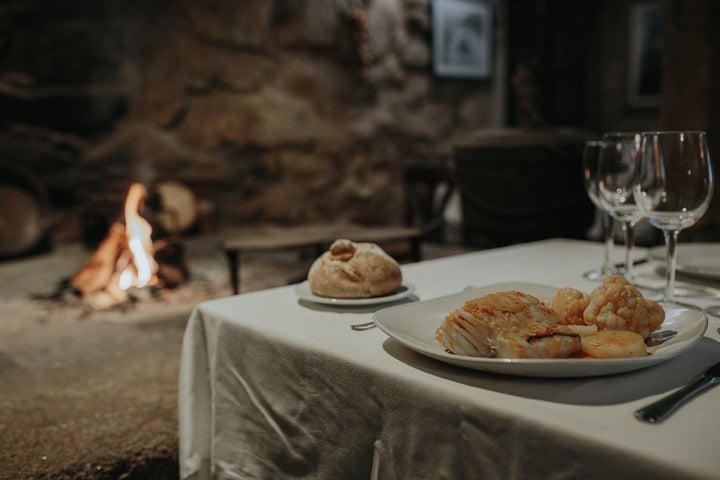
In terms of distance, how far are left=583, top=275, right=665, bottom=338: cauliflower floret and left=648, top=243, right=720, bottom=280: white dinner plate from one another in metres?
0.38

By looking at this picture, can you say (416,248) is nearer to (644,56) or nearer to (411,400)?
(411,400)

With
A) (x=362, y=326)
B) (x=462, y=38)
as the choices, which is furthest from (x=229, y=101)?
(x=362, y=326)

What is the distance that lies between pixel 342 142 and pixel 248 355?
141 inches

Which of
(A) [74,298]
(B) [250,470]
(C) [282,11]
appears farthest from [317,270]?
(C) [282,11]

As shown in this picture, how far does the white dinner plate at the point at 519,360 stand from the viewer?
2.08ft

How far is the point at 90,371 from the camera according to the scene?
1922 millimetres

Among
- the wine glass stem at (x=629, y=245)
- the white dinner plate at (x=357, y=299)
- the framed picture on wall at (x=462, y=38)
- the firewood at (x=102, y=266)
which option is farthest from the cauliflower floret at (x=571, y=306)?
the framed picture on wall at (x=462, y=38)

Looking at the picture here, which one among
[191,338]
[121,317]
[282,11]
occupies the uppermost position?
[282,11]

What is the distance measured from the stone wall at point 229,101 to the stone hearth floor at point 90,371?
71 cm

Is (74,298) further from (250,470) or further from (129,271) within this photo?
(250,470)

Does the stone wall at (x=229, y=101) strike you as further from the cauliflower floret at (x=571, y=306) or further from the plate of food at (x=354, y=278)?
the cauliflower floret at (x=571, y=306)

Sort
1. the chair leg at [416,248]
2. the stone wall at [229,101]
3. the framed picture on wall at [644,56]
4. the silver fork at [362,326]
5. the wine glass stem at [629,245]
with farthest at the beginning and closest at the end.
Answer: the framed picture on wall at [644,56]
the stone wall at [229,101]
the chair leg at [416,248]
the wine glass stem at [629,245]
the silver fork at [362,326]

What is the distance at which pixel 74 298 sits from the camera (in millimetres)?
2770

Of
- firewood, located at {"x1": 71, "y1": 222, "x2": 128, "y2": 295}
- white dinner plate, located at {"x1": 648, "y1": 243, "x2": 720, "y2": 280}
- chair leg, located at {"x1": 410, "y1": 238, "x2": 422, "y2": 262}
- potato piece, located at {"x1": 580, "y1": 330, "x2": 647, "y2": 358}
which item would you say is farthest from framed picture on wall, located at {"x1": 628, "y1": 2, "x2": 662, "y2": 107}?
potato piece, located at {"x1": 580, "y1": 330, "x2": 647, "y2": 358}
